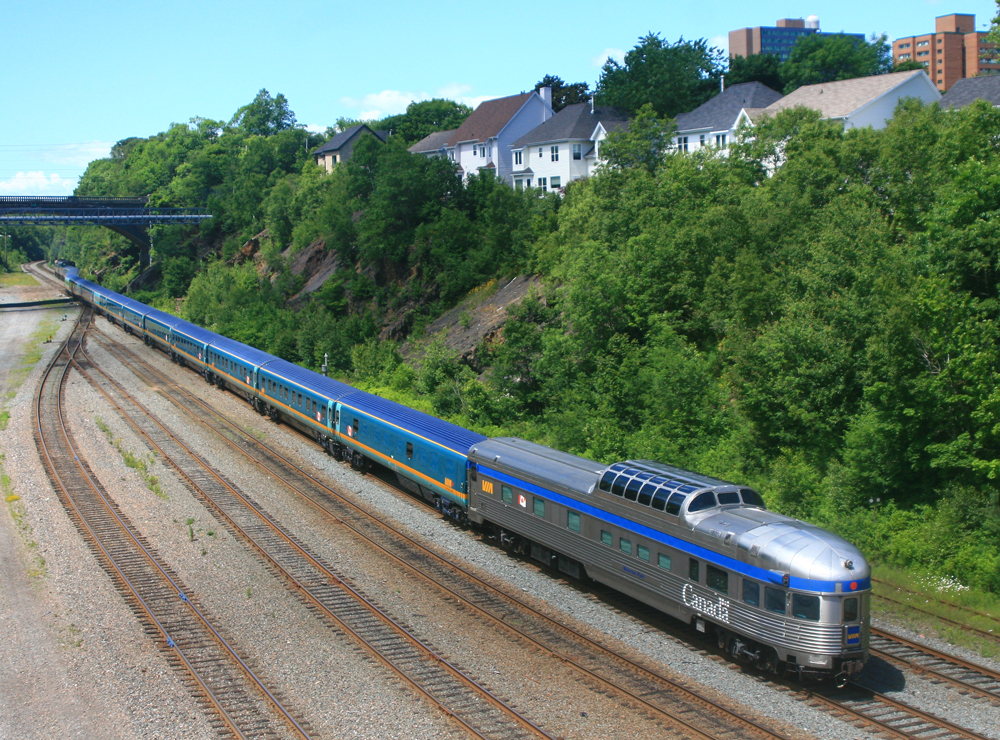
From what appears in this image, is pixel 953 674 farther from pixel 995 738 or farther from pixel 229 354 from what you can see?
pixel 229 354

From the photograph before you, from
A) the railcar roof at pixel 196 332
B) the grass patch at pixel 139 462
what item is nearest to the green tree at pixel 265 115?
the railcar roof at pixel 196 332

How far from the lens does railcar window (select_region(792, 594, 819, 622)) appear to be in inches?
579

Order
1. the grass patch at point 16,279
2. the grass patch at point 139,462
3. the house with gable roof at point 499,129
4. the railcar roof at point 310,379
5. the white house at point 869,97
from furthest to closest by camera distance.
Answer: the grass patch at point 16,279, the house with gable roof at point 499,129, the white house at point 869,97, the railcar roof at point 310,379, the grass patch at point 139,462

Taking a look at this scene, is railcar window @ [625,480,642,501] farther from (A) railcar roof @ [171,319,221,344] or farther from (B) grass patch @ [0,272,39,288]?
(B) grass patch @ [0,272,39,288]

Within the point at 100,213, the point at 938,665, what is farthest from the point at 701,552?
the point at 100,213

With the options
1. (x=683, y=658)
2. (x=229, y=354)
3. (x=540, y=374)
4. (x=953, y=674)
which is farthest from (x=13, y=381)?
(x=953, y=674)

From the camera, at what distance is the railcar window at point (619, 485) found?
733 inches

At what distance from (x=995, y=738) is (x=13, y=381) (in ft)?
A: 180

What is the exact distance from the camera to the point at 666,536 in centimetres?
1738

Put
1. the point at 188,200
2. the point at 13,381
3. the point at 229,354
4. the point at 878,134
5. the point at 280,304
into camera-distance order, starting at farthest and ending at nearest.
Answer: the point at 188,200, the point at 280,304, the point at 13,381, the point at 229,354, the point at 878,134

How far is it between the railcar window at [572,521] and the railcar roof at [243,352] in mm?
24977

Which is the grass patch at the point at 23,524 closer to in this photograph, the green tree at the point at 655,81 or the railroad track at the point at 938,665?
the railroad track at the point at 938,665

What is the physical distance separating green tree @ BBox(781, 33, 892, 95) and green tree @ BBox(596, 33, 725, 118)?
11209mm

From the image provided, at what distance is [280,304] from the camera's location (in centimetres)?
6756
